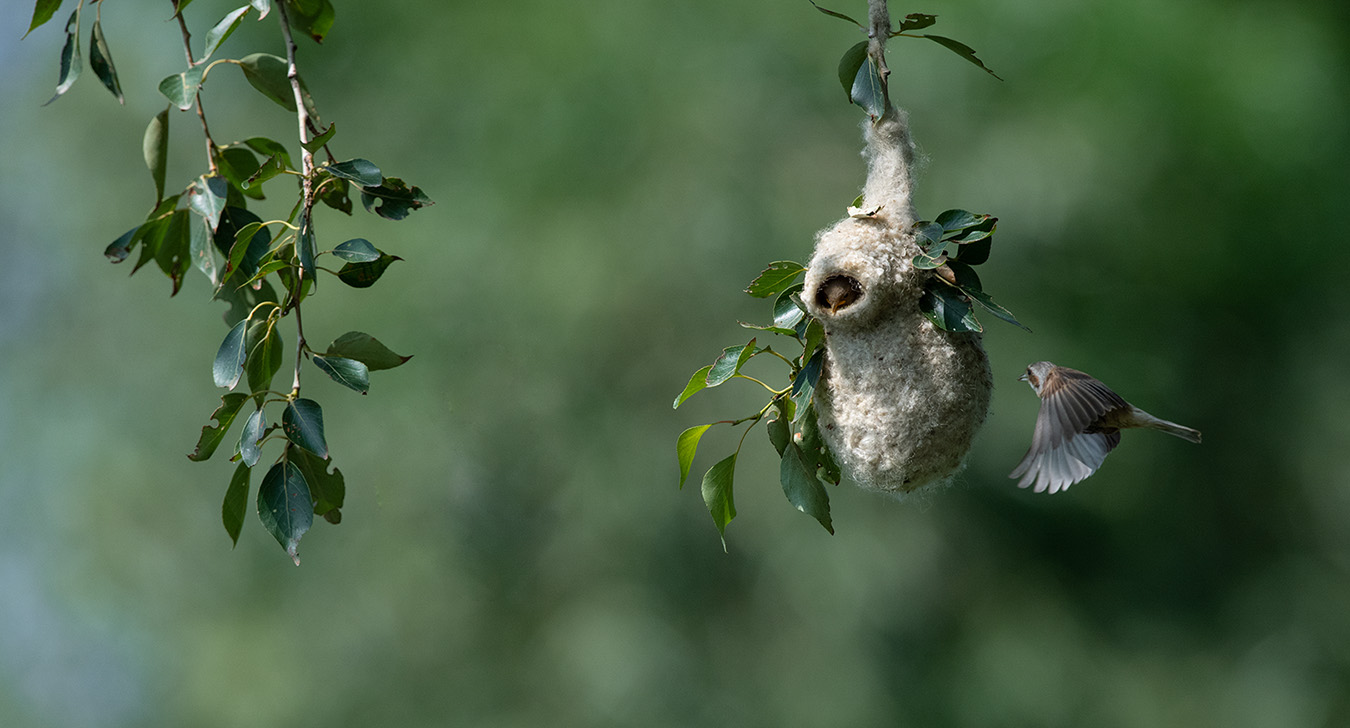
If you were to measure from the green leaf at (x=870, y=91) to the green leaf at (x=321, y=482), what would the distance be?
29.7 inches

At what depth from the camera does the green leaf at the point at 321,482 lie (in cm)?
135

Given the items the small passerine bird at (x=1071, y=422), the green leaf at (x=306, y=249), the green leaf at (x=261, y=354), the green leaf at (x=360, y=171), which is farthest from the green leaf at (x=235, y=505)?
the small passerine bird at (x=1071, y=422)

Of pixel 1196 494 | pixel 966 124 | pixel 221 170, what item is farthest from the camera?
pixel 1196 494

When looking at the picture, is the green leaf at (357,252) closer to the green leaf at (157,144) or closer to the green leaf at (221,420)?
the green leaf at (221,420)

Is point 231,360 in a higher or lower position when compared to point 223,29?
lower

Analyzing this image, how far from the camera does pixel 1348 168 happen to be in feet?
18.3

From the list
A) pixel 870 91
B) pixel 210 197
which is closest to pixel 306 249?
pixel 210 197

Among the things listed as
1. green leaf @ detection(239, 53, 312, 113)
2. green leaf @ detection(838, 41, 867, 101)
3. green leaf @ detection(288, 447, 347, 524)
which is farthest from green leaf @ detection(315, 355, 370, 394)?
green leaf @ detection(838, 41, 867, 101)

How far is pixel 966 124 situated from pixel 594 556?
2.64 metres

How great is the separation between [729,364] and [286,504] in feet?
1.70

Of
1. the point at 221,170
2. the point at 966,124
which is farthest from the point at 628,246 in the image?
the point at 221,170

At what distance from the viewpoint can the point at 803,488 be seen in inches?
55.5

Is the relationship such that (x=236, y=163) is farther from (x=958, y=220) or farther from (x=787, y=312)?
(x=958, y=220)

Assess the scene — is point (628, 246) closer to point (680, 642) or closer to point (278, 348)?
point (680, 642)
